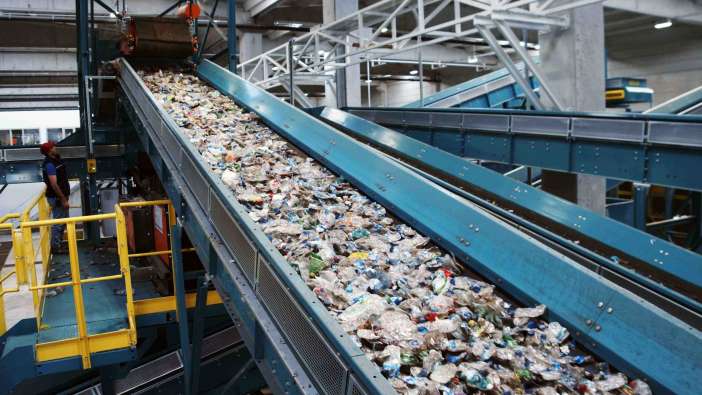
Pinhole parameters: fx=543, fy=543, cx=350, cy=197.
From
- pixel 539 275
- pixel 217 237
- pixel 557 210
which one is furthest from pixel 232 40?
pixel 539 275

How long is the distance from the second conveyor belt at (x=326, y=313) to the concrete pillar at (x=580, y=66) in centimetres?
410

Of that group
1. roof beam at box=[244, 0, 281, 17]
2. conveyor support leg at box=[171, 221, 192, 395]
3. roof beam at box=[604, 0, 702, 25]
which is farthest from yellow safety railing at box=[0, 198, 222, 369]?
roof beam at box=[604, 0, 702, 25]

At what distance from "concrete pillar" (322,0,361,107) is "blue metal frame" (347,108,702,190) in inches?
211

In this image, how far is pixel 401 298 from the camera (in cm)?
310

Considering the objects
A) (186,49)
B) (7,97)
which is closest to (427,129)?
(186,49)

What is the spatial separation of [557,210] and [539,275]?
187 centimetres

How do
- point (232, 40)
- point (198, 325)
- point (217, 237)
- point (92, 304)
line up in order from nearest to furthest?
1. point (217, 237)
2. point (198, 325)
3. point (92, 304)
4. point (232, 40)

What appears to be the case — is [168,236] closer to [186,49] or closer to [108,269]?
[108,269]

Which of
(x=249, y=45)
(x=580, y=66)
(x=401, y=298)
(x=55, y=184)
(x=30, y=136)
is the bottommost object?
(x=401, y=298)

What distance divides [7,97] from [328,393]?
24850 mm

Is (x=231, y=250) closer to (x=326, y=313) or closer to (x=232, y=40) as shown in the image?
Answer: (x=326, y=313)

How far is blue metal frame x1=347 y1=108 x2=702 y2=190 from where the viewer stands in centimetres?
505

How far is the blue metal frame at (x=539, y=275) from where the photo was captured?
249 cm

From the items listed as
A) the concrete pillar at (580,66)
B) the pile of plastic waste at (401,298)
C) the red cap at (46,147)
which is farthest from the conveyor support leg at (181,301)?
the concrete pillar at (580,66)
